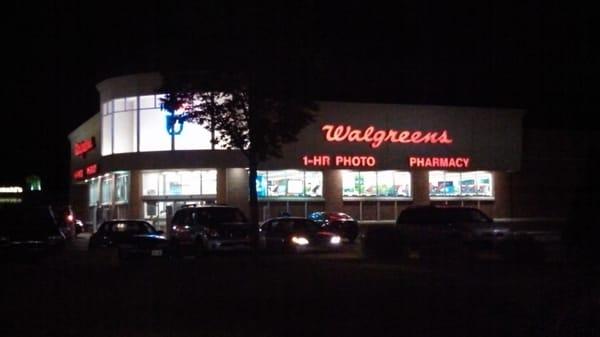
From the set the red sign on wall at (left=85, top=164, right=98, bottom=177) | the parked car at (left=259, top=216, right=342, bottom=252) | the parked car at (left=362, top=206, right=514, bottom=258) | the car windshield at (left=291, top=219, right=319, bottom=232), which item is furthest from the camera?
the red sign on wall at (left=85, top=164, right=98, bottom=177)

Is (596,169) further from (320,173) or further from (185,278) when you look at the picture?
(320,173)

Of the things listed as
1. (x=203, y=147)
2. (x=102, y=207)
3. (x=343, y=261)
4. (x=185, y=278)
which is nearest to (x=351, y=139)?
(x=203, y=147)

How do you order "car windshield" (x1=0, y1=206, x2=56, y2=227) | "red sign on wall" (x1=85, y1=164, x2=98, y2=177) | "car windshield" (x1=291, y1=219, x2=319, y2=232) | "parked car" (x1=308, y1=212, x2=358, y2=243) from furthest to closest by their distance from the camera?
"red sign on wall" (x1=85, y1=164, x2=98, y2=177), "parked car" (x1=308, y1=212, x2=358, y2=243), "car windshield" (x1=291, y1=219, x2=319, y2=232), "car windshield" (x1=0, y1=206, x2=56, y2=227)

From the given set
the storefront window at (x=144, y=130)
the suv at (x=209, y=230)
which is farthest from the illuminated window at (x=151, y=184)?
the suv at (x=209, y=230)

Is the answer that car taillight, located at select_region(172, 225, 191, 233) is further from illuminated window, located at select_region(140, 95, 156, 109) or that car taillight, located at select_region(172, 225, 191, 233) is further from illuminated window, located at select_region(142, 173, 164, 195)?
illuminated window, located at select_region(140, 95, 156, 109)

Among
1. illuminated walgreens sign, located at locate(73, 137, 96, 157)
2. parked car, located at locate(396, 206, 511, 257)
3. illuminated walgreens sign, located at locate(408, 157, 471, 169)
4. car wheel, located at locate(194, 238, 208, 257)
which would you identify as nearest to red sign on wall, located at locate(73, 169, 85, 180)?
illuminated walgreens sign, located at locate(73, 137, 96, 157)

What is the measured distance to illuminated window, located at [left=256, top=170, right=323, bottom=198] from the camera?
1938 inches

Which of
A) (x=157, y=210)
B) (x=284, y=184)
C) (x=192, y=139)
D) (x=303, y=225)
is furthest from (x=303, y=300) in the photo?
(x=157, y=210)

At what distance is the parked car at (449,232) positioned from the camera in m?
24.7

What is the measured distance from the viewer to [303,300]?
15.4 metres

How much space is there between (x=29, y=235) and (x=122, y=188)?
2565 centimetres

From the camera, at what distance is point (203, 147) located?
4812cm

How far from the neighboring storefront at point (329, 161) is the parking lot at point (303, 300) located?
2487 cm

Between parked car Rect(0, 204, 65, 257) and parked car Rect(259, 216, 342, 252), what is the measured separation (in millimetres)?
6941
